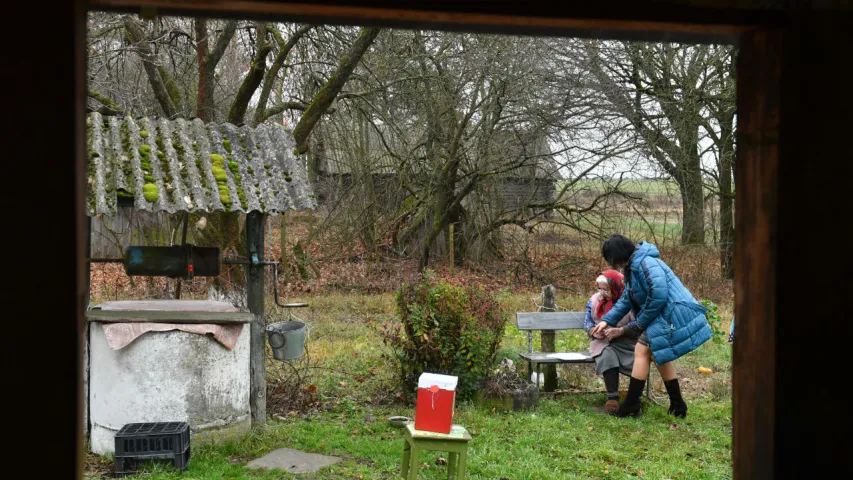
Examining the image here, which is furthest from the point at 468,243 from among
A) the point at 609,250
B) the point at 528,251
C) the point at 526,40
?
the point at 609,250

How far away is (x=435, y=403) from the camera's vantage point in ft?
19.0

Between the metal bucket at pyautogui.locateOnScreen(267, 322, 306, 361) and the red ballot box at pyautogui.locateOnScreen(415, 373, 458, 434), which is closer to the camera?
the red ballot box at pyautogui.locateOnScreen(415, 373, 458, 434)

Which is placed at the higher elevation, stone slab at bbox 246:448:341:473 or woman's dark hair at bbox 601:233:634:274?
woman's dark hair at bbox 601:233:634:274

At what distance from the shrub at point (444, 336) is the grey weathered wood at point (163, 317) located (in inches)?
82.6

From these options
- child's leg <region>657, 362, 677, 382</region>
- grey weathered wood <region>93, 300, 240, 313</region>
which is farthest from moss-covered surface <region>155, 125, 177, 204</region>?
child's leg <region>657, 362, 677, 382</region>

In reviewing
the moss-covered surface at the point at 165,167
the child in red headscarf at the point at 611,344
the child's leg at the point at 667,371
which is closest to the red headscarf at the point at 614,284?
the child in red headscarf at the point at 611,344

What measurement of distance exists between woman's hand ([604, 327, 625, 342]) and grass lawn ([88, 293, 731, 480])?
30.6 inches

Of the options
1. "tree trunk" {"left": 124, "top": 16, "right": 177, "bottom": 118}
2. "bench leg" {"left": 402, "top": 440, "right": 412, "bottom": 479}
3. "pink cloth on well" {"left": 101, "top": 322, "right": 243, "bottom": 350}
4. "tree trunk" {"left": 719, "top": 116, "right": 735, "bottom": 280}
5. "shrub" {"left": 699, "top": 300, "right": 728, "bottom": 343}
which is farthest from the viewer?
"tree trunk" {"left": 719, "top": 116, "right": 735, "bottom": 280}

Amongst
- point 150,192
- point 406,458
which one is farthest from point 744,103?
point 150,192

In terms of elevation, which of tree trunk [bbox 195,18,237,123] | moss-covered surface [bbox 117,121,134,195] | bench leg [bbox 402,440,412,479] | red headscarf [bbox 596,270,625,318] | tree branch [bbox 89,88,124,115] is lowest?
bench leg [bbox 402,440,412,479]

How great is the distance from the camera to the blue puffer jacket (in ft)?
26.1

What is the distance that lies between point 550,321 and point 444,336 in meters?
1.60

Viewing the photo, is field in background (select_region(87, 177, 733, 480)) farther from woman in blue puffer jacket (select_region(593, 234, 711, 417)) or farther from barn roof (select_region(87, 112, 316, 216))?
barn roof (select_region(87, 112, 316, 216))

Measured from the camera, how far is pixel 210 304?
7.57m
